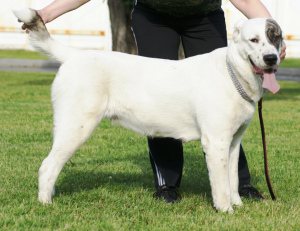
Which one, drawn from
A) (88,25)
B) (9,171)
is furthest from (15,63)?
(9,171)

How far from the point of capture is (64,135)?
4562 millimetres

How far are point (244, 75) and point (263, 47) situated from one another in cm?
30

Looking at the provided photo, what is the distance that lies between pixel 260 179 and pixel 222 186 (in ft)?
5.55

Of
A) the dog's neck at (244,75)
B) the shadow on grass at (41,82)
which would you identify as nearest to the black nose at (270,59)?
the dog's neck at (244,75)

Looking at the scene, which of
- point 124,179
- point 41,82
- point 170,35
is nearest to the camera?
point 170,35

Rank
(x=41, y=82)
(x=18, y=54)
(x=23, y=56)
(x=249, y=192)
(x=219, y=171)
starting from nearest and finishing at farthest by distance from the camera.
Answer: (x=219, y=171) < (x=249, y=192) < (x=41, y=82) < (x=23, y=56) < (x=18, y=54)

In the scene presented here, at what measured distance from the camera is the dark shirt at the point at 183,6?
4.78m

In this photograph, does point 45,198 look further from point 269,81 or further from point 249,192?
point 269,81

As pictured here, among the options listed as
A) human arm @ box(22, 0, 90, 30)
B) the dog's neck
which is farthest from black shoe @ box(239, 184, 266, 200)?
human arm @ box(22, 0, 90, 30)

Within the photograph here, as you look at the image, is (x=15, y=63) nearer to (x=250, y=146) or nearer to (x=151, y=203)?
(x=250, y=146)

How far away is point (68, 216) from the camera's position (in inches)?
170

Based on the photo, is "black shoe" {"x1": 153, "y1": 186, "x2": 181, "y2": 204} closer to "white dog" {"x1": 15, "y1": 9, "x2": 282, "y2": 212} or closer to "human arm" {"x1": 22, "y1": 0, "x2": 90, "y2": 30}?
"white dog" {"x1": 15, "y1": 9, "x2": 282, "y2": 212}

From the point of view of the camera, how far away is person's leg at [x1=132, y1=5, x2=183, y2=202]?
5.06 m

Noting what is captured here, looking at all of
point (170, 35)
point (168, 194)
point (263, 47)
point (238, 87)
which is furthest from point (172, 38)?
point (168, 194)
